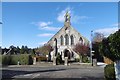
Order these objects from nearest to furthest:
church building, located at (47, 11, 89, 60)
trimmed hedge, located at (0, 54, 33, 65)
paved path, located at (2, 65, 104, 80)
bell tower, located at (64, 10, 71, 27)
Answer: paved path, located at (2, 65, 104, 80) → trimmed hedge, located at (0, 54, 33, 65) → church building, located at (47, 11, 89, 60) → bell tower, located at (64, 10, 71, 27)

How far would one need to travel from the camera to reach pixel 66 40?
6675cm

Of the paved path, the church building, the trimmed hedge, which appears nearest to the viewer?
the paved path

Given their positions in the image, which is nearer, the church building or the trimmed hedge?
the trimmed hedge

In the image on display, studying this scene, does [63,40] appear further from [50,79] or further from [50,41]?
[50,79]

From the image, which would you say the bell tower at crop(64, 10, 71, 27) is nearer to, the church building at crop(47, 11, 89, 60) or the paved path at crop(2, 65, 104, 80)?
the church building at crop(47, 11, 89, 60)

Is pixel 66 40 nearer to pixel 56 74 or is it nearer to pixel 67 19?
pixel 67 19

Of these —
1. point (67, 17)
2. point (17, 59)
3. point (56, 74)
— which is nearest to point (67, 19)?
point (67, 17)

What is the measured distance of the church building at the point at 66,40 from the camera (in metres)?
65.3

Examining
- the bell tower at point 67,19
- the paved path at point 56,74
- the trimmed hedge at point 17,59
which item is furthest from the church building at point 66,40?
the paved path at point 56,74

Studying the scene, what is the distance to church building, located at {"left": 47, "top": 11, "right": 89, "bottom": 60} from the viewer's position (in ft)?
214

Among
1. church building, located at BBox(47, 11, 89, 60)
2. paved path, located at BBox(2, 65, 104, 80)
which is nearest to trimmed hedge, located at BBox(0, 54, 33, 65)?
church building, located at BBox(47, 11, 89, 60)

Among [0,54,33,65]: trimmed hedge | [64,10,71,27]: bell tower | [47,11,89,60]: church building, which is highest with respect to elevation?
[64,10,71,27]: bell tower

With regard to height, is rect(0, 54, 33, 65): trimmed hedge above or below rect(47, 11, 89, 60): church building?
below

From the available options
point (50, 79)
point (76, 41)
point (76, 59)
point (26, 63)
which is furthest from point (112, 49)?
point (76, 41)
